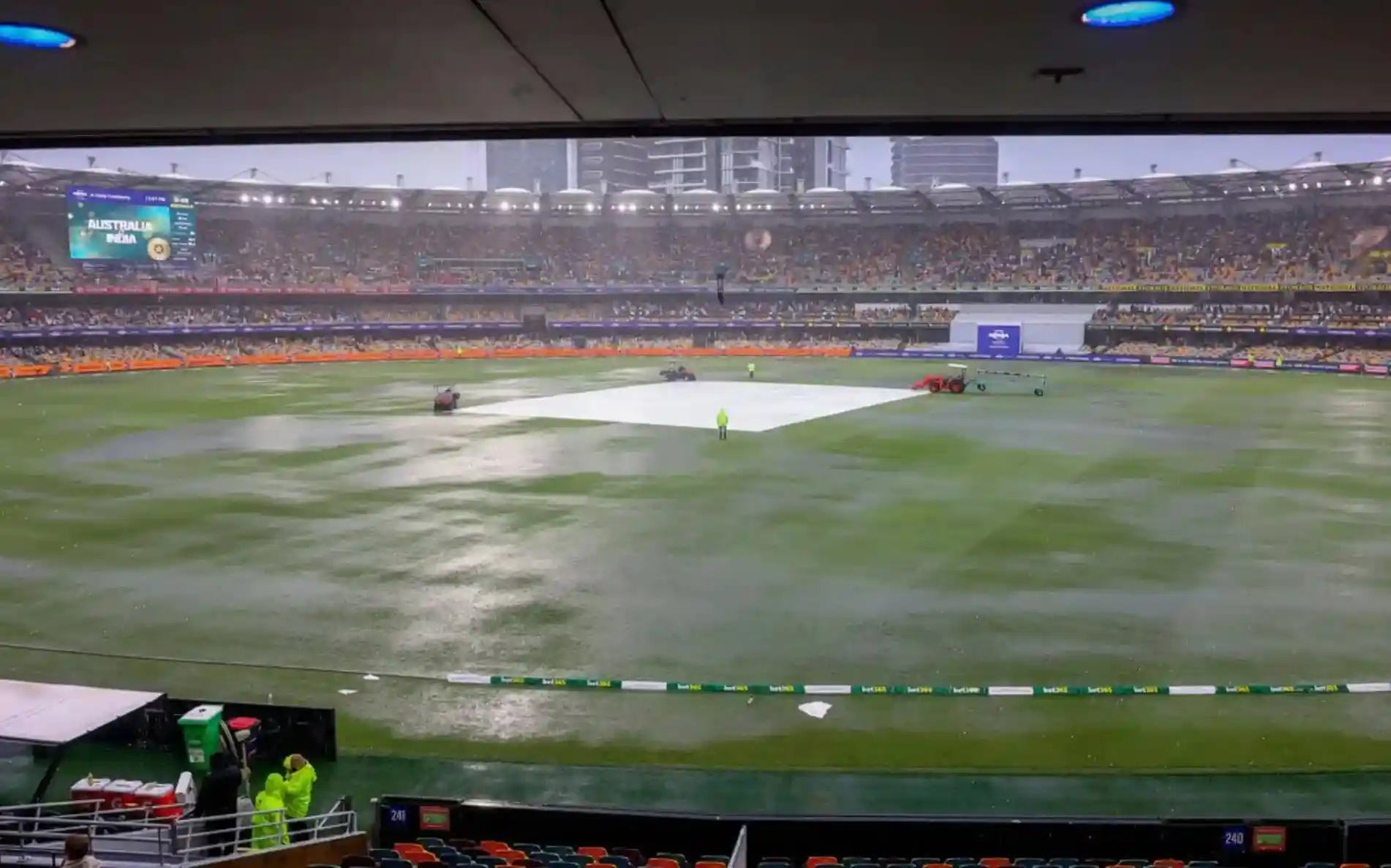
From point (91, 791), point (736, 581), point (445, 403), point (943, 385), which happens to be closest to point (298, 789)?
point (91, 791)

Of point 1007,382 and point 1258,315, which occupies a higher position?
point 1258,315

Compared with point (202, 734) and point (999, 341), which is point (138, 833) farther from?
point (999, 341)

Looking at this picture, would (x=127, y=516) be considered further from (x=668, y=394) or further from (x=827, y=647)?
(x=668, y=394)

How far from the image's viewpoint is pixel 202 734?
40.0ft

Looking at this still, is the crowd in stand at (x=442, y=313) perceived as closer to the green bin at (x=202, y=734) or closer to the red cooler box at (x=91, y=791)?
the green bin at (x=202, y=734)

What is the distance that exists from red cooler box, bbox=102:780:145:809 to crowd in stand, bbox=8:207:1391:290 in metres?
83.1

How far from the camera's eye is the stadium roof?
253 feet

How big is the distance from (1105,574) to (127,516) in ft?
78.2

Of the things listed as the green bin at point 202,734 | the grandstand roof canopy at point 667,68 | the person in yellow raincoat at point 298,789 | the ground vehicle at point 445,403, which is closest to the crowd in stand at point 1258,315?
the ground vehicle at point 445,403

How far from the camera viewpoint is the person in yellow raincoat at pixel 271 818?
9.05 meters

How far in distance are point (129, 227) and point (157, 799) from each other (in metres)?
76.2

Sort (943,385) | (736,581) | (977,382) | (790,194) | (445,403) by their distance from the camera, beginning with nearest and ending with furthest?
(736,581)
(445,403)
(943,385)
(977,382)
(790,194)

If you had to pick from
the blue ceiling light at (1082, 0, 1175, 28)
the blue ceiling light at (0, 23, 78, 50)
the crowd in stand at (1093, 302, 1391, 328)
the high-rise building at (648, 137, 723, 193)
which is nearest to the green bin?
the blue ceiling light at (0, 23, 78, 50)

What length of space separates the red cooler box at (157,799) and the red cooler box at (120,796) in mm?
A: 40
